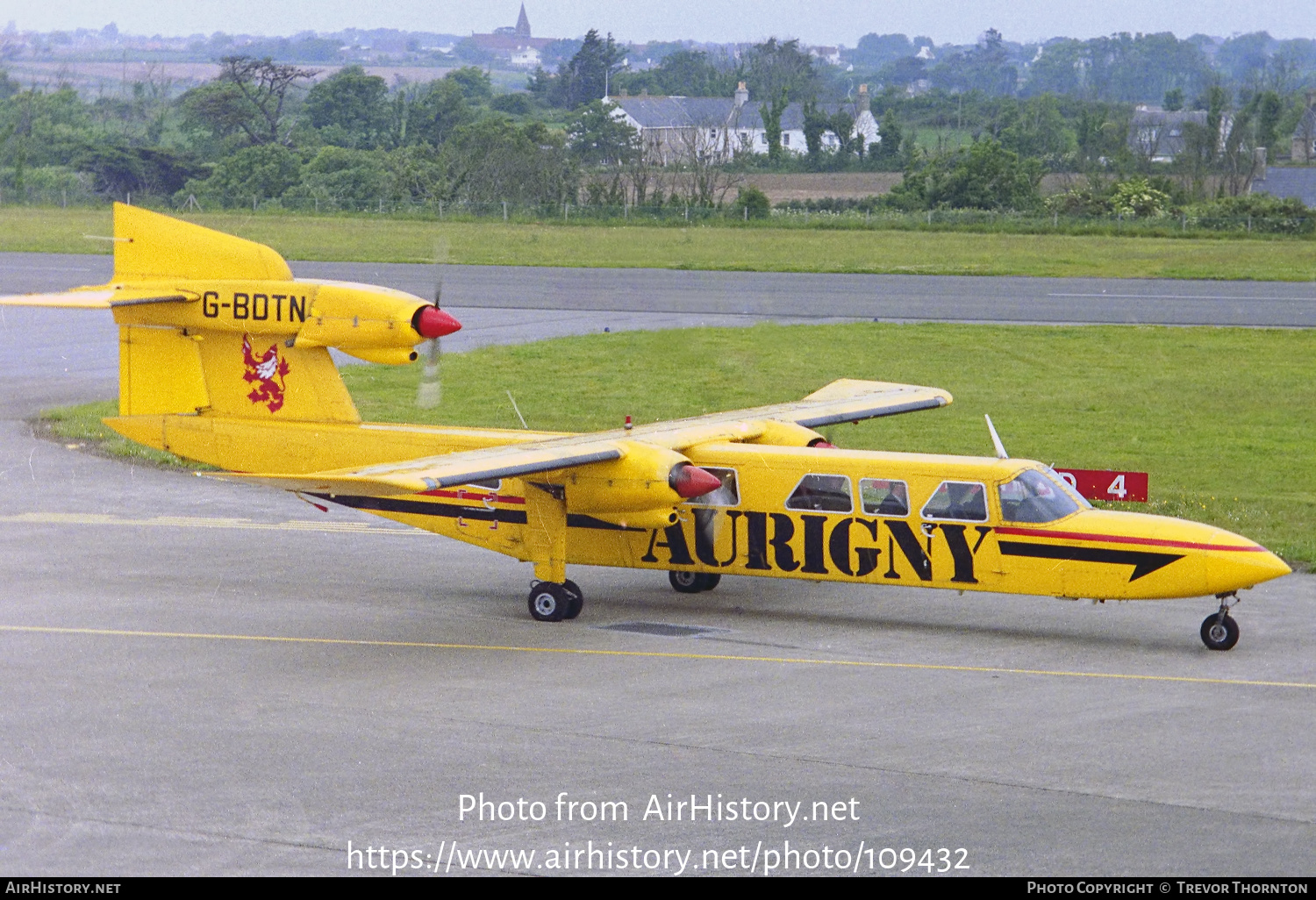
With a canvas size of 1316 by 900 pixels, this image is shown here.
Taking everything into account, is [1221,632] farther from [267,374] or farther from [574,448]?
[267,374]

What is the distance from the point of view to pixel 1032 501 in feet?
60.5

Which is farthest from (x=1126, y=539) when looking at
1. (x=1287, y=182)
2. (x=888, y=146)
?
(x=888, y=146)

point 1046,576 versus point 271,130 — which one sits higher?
point 271,130

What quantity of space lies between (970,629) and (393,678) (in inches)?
282

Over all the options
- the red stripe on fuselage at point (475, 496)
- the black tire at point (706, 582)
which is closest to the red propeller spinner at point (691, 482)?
the red stripe on fuselage at point (475, 496)

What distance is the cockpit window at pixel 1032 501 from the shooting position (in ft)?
60.3

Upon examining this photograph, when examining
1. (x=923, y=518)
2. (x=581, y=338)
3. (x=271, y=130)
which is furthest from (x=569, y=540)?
(x=271, y=130)

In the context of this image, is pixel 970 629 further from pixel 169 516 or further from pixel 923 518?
pixel 169 516

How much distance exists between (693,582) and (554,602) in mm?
2572

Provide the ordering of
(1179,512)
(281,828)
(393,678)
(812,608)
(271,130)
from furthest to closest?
1. (271,130)
2. (1179,512)
3. (812,608)
4. (393,678)
5. (281,828)

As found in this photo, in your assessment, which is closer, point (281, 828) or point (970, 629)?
point (281, 828)

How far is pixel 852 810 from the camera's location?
12.7 metres

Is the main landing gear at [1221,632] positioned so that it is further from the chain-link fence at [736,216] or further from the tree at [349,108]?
the tree at [349,108]

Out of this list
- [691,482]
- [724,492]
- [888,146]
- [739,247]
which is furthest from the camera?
[888,146]
